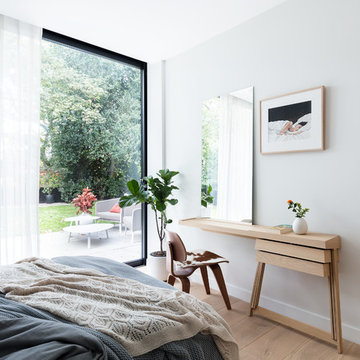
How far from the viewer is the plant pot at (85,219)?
3.40 m

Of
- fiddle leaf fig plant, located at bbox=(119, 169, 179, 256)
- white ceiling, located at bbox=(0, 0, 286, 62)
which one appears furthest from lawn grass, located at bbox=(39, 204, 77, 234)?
white ceiling, located at bbox=(0, 0, 286, 62)

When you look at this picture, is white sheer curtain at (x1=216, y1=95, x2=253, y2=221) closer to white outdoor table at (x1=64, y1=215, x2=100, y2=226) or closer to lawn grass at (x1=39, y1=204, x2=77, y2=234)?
white outdoor table at (x1=64, y1=215, x2=100, y2=226)

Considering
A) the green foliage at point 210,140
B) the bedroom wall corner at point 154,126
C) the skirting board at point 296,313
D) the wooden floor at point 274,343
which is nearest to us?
the wooden floor at point 274,343

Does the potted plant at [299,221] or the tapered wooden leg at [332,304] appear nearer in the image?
the tapered wooden leg at [332,304]

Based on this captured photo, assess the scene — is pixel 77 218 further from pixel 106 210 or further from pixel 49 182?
pixel 49 182

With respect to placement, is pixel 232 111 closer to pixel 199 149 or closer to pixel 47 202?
pixel 199 149

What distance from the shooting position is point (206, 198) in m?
3.18

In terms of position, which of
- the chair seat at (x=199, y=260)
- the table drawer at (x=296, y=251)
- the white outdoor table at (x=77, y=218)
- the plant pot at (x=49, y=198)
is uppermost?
the plant pot at (x=49, y=198)

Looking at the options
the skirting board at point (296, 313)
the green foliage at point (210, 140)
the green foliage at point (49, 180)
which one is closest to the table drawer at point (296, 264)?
the skirting board at point (296, 313)

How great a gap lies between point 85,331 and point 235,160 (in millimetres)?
2106

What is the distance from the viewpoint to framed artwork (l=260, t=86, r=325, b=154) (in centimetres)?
227

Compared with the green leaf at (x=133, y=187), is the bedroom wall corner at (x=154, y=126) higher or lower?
higher

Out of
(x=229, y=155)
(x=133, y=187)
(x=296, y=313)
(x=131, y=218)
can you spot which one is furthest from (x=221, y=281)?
(x=131, y=218)

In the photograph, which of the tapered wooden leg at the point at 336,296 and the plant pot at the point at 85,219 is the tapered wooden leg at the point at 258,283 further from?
the plant pot at the point at 85,219
